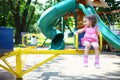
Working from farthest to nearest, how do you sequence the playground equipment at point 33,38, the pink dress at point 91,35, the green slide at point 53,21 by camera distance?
the playground equipment at point 33,38 < the green slide at point 53,21 < the pink dress at point 91,35

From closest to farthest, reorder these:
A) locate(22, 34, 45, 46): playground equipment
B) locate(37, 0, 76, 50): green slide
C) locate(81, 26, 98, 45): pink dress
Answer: locate(81, 26, 98, 45): pink dress → locate(37, 0, 76, 50): green slide → locate(22, 34, 45, 46): playground equipment

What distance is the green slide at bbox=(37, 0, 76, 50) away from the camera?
Answer: 1041 centimetres

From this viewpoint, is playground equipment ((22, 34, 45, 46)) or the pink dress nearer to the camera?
the pink dress

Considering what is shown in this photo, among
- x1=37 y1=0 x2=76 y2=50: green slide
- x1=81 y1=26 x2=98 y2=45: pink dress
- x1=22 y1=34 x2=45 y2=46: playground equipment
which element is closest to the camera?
x1=81 y1=26 x2=98 y2=45: pink dress

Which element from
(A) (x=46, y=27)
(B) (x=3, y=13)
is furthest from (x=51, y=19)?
(B) (x=3, y=13)

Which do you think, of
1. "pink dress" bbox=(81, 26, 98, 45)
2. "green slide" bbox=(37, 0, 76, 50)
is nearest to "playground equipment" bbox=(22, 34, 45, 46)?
"green slide" bbox=(37, 0, 76, 50)

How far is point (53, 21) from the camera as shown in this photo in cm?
1069

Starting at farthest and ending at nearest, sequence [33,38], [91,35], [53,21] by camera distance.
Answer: [33,38] < [53,21] < [91,35]

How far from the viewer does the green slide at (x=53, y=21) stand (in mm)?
10414

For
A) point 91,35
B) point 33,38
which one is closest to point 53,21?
point 91,35

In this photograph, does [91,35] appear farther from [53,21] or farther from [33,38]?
[33,38]

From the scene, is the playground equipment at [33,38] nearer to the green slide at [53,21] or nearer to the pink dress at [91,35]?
the green slide at [53,21]

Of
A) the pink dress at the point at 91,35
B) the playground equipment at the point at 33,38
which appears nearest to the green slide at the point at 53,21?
the pink dress at the point at 91,35

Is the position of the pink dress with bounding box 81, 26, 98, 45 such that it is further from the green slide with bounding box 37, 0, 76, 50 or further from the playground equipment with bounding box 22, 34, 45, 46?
the playground equipment with bounding box 22, 34, 45, 46
